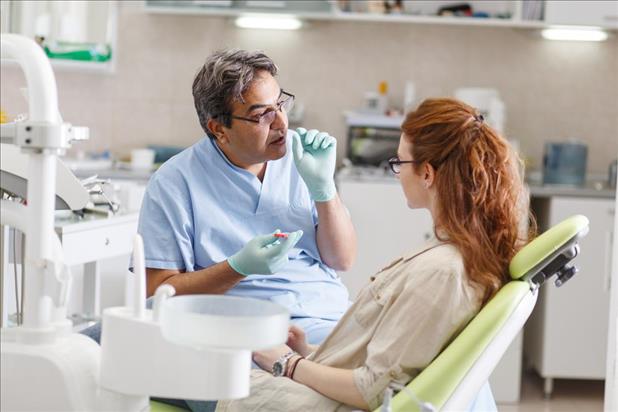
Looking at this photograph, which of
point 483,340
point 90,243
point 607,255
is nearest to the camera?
point 483,340

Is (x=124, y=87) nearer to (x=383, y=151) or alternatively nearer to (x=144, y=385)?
(x=383, y=151)

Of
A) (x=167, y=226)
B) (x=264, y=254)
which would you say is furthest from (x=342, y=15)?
(x=264, y=254)

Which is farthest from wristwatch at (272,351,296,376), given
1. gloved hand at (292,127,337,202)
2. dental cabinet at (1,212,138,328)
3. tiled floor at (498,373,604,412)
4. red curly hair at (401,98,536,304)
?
tiled floor at (498,373,604,412)

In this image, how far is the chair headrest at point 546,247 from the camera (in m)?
1.64

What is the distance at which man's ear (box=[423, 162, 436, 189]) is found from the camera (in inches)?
72.2

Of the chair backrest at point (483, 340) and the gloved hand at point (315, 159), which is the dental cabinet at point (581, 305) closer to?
the gloved hand at point (315, 159)

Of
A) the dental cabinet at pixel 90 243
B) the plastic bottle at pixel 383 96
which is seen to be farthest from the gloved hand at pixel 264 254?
the plastic bottle at pixel 383 96

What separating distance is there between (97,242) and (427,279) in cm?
135

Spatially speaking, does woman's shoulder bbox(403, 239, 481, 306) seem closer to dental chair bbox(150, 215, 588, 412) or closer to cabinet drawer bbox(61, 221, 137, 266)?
dental chair bbox(150, 215, 588, 412)

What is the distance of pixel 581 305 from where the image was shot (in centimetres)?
396

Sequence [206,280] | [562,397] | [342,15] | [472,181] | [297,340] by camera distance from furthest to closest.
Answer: [342,15] → [562,397] → [206,280] → [297,340] → [472,181]

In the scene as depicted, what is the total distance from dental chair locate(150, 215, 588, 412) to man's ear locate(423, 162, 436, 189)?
0.76ft

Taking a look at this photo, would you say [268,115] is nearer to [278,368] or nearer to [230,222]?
[230,222]

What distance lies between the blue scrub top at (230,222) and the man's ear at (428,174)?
477 mm
